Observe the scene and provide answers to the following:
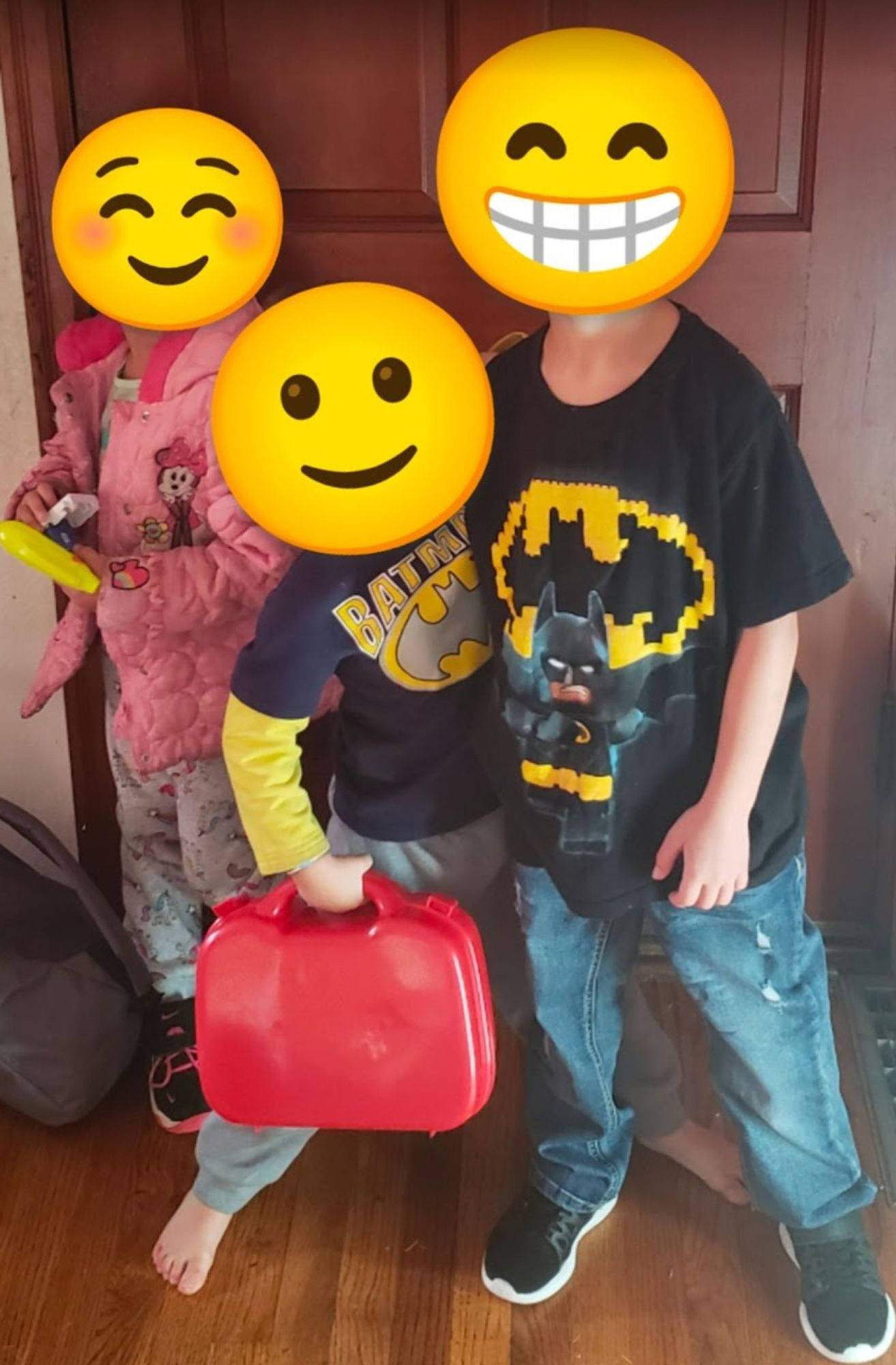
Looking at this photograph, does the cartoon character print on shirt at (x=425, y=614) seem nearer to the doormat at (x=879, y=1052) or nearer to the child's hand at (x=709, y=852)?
the child's hand at (x=709, y=852)

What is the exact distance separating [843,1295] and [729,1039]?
242 millimetres

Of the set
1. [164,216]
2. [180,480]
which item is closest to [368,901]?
[180,480]

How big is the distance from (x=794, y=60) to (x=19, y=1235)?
1266 mm

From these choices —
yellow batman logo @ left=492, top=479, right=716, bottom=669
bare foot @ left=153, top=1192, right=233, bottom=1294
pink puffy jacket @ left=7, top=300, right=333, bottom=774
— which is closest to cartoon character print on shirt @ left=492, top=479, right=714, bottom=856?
yellow batman logo @ left=492, top=479, right=716, bottom=669

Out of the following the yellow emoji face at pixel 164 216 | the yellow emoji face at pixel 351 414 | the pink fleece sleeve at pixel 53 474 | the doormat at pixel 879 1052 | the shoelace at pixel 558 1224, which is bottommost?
the doormat at pixel 879 1052

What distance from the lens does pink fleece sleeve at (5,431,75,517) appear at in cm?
122

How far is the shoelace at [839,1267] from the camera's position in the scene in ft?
3.57

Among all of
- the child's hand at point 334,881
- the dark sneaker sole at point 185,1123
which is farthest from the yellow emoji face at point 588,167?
the dark sneaker sole at point 185,1123

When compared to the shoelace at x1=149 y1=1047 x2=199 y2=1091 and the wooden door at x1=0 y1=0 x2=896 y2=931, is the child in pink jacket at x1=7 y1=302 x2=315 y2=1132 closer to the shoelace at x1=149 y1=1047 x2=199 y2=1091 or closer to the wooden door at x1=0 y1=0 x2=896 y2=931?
the shoelace at x1=149 y1=1047 x2=199 y2=1091

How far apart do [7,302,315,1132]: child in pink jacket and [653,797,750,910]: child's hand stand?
1.31 feet

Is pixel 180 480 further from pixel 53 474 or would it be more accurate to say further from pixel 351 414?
pixel 351 414

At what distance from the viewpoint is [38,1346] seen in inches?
43.8

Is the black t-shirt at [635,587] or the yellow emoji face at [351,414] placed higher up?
the yellow emoji face at [351,414]

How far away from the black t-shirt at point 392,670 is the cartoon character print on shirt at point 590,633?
5 cm
